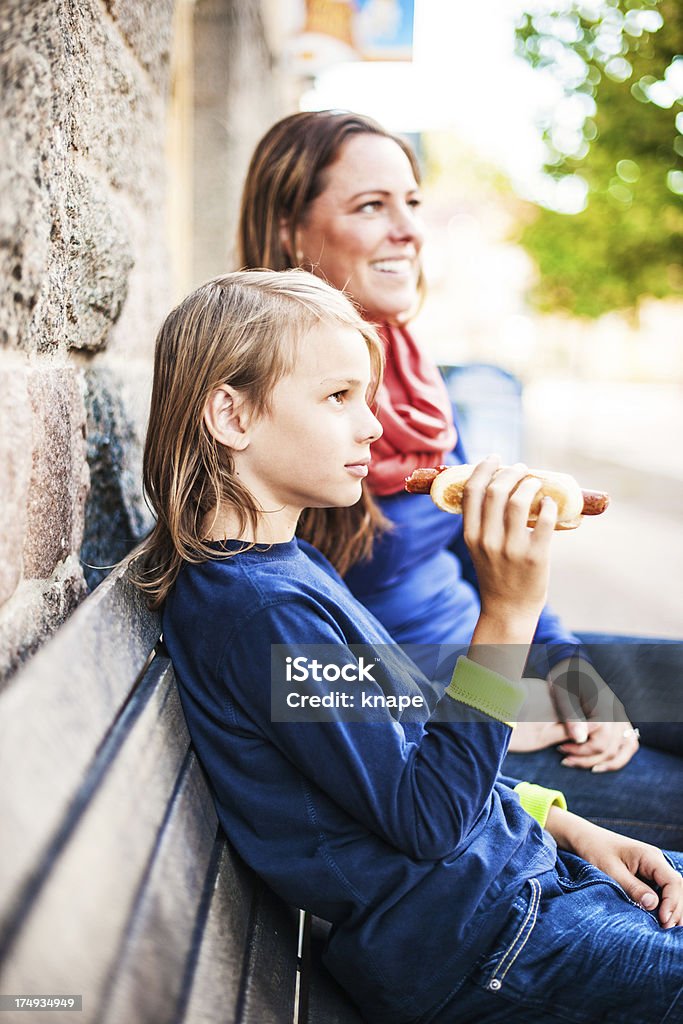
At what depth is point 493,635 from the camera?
51.6 inches

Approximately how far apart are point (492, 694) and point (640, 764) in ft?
3.13

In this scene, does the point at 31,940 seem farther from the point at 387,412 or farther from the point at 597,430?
the point at 597,430

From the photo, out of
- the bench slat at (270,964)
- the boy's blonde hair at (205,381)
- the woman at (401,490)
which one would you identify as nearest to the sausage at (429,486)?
the boy's blonde hair at (205,381)

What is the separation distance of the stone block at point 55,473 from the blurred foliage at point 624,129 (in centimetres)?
242

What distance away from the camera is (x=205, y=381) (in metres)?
1.42

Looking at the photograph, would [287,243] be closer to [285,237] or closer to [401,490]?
[285,237]

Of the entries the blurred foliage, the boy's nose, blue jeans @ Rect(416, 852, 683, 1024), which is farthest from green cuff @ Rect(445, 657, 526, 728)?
the blurred foliage

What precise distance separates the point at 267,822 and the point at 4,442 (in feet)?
1.99

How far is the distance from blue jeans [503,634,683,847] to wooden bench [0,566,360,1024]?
0.82m

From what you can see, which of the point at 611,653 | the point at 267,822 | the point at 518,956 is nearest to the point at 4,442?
the point at 267,822

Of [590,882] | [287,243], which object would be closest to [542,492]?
[590,882]

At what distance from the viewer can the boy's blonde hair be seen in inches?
55.4

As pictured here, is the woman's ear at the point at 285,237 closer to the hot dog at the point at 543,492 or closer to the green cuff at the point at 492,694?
the hot dog at the point at 543,492

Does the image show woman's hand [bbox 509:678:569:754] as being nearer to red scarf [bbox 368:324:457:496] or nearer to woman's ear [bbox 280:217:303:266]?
red scarf [bbox 368:324:457:496]
